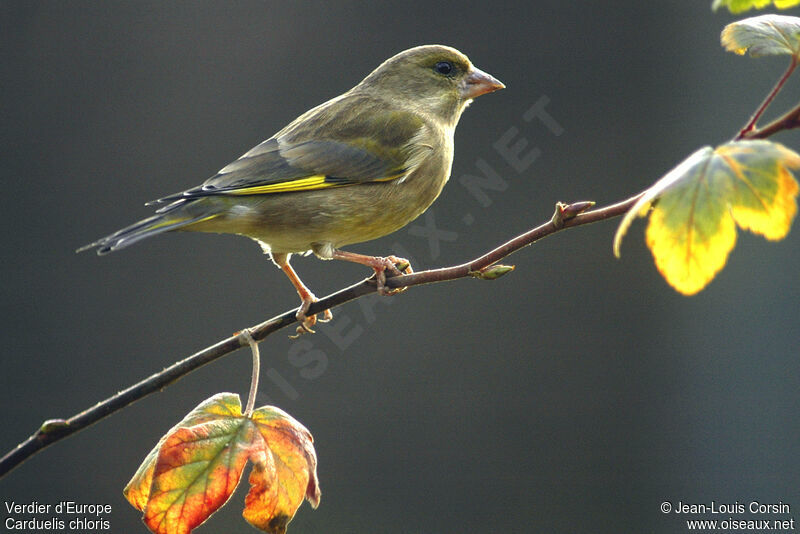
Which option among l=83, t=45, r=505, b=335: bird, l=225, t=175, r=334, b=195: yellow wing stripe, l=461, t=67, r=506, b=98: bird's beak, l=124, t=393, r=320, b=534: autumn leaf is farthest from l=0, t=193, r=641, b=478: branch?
l=461, t=67, r=506, b=98: bird's beak

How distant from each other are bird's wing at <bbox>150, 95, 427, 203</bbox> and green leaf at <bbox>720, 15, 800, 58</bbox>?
1.54 meters

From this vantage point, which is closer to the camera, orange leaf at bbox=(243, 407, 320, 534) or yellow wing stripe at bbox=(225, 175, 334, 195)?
orange leaf at bbox=(243, 407, 320, 534)

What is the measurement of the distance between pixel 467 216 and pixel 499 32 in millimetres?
1436

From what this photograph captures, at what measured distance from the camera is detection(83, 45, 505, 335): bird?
2682mm

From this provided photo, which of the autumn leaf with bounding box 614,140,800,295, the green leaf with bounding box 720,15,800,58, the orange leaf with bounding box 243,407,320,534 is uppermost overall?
the green leaf with bounding box 720,15,800,58

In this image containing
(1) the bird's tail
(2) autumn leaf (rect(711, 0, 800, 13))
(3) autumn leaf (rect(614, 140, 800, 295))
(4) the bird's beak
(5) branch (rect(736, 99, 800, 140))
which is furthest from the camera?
(4) the bird's beak

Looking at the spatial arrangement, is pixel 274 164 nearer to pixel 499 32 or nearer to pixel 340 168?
pixel 340 168

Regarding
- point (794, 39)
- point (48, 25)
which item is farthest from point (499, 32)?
point (794, 39)

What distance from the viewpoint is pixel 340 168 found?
9.51ft

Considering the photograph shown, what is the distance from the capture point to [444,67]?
3279 mm

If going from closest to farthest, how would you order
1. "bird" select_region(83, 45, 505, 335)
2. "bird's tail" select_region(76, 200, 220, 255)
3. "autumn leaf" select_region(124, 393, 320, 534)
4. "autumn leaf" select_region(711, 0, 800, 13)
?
"autumn leaf" select_region(711, 0, 800, 13) → "autumn leaf" select_region(124, 393, 320, 534) → "bird's tail" select_region(76, 200, 220, 255) → "bird" select_region(83, 45, 505, 335)

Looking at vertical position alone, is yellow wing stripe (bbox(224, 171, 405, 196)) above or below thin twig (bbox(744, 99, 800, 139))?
below

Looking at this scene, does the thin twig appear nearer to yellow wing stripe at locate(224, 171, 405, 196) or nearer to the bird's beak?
yellow wing stripe at locate(224, 171, 405, 196)

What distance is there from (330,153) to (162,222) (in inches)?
28.7
